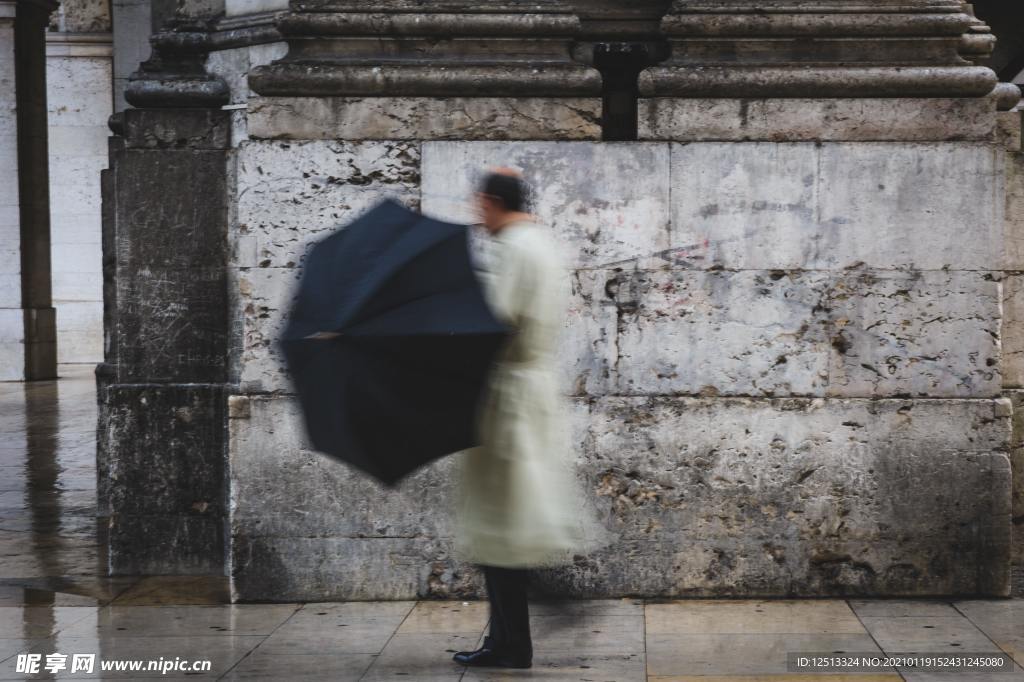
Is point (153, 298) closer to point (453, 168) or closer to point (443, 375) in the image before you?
point (453, 168)

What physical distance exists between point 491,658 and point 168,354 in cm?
264

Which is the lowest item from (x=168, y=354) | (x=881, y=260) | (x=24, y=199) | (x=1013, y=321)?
(x=168, y=354)

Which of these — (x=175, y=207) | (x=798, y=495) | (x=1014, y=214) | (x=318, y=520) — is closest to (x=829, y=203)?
(x=1014, y=214)

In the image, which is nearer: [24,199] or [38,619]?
[38,619]

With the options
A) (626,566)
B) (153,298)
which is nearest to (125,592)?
(153,298)

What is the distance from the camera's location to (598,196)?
6.10m

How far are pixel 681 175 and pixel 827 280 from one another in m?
0.79

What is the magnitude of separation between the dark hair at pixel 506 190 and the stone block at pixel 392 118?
1.34 metres

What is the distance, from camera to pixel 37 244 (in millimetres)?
20625

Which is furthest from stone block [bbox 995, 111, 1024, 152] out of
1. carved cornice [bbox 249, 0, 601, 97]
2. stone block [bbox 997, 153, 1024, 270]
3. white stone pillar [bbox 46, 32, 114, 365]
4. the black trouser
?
white stone pillar [bbox 46, 32, 114, 365]

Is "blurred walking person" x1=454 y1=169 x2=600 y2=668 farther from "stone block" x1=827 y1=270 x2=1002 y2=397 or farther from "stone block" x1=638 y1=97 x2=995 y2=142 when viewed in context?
"stone block" x1=827 y1=270 x2=1002 y2=397

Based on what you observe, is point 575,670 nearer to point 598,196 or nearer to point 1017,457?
point 598,196

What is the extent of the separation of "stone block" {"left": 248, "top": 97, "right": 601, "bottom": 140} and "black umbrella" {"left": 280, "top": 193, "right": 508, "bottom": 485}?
5.19ft

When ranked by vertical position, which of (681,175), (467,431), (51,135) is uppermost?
(51,135)
